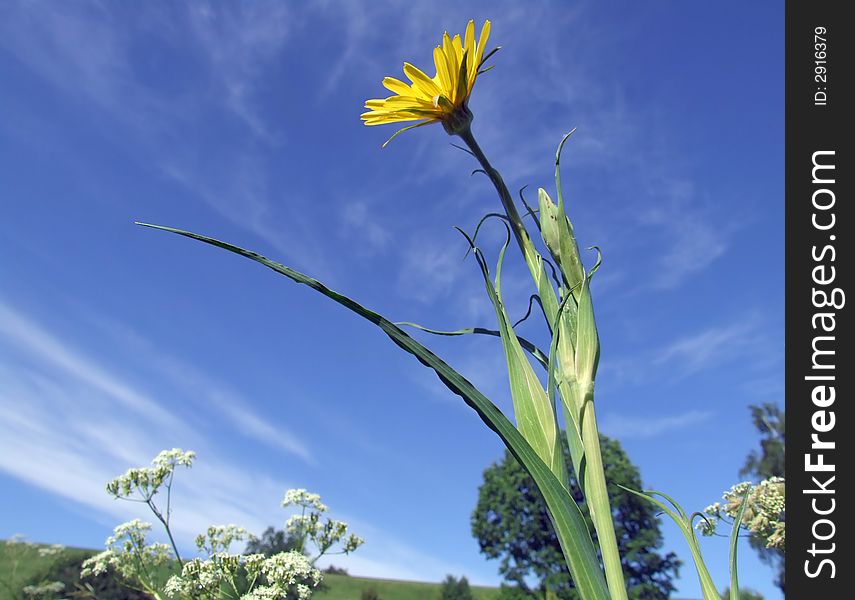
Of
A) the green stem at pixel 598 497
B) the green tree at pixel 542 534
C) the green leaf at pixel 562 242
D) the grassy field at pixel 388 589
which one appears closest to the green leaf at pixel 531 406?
the green stem at pixel 598 497

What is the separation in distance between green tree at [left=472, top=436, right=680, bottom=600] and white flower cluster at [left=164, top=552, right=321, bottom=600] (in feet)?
63.3

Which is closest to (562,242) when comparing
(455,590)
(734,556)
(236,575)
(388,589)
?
(734,556)

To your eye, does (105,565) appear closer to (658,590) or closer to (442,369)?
(442,369)

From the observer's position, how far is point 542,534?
23203 millimetres

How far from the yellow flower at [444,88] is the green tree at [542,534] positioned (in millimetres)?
22275

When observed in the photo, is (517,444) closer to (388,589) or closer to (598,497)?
(598,497)

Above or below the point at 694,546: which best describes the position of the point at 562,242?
above

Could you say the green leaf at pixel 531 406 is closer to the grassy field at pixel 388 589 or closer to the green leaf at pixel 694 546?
the green leaf at pixel 694 546

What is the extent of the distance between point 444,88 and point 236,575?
3910 mm

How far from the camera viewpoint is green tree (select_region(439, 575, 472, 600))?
118 ft

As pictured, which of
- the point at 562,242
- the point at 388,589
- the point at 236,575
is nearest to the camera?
the point at 562,242
